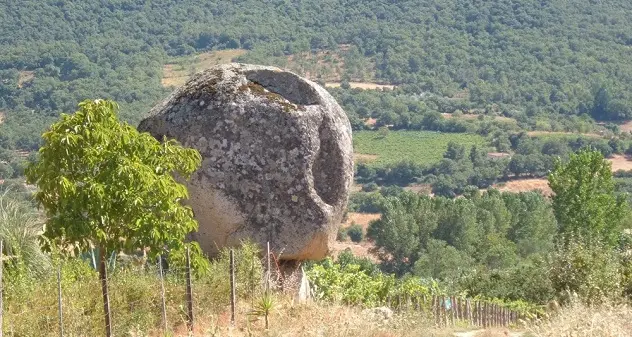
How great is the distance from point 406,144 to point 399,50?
52241 mm

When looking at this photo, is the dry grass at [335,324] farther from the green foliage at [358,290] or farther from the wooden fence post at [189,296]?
the green foliage at [358,290]

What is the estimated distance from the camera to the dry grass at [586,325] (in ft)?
36.3

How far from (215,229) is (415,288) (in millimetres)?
7289

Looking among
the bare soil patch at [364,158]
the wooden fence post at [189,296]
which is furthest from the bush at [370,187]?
the wooden fence post at [189,296]

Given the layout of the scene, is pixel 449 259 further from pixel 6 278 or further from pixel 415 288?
pixel 6 278

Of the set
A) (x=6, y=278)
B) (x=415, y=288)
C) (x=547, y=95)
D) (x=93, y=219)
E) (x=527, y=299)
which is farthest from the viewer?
(x=547, y=95)

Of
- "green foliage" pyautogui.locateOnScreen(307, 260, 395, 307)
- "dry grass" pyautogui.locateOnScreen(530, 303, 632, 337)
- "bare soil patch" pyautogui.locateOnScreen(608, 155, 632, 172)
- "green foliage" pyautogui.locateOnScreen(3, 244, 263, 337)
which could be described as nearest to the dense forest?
"bare soil patch" pyautogui.locateOnScreen(608, 155, 632, 172)

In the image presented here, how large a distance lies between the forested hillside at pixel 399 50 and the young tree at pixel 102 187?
127m

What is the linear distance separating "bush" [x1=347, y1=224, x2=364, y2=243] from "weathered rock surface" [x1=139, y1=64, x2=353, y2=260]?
68.8 m

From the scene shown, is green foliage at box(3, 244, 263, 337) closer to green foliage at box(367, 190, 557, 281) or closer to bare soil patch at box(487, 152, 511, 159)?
green foliage at box(367, 190, 557, 281)

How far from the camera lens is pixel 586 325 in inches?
454

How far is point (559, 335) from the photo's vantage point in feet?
37.7

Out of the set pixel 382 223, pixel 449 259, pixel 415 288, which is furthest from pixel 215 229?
pixel 382 223

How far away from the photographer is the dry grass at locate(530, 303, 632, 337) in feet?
36.3
